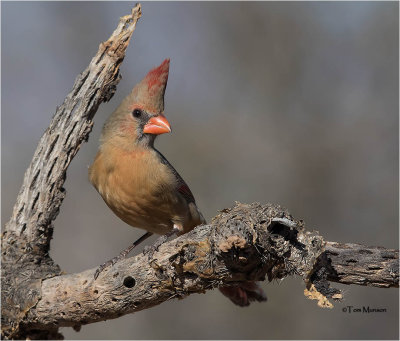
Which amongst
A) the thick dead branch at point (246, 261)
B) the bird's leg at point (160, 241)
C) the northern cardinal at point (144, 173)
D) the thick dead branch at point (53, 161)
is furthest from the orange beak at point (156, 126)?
the thick dead branch at point (246, 261)

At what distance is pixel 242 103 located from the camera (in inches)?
304

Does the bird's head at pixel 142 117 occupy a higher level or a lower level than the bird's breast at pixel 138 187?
higher

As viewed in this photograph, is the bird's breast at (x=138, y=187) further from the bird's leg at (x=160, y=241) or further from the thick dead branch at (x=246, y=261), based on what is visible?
the thick dead branch at (x=246, y=261)

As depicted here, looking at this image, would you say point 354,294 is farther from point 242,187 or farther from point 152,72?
point 152,72

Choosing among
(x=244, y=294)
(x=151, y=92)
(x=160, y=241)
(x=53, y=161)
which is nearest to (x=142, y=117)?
(x=151, y=92)

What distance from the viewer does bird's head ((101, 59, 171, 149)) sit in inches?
162

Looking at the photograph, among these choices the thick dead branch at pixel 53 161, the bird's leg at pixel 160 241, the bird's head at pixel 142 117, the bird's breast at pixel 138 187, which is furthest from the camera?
the bird's head at pixel 142 117

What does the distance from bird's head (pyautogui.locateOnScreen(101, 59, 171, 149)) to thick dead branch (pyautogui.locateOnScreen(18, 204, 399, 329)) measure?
1.17 meters

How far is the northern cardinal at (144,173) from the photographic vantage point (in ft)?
13.2

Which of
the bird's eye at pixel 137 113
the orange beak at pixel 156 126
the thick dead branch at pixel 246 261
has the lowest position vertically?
the thick dead branch at pixel 246 261

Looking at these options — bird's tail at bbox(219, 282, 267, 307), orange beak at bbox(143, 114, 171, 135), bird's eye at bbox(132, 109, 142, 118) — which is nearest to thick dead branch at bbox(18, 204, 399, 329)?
bird's tail at bbox(219, 282, 267, 307)

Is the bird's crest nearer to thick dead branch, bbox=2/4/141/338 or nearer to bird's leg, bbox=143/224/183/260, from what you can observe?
thick dead branch, bbox=2/4/141/338

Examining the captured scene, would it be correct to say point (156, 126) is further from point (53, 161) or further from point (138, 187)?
point (53, 161)

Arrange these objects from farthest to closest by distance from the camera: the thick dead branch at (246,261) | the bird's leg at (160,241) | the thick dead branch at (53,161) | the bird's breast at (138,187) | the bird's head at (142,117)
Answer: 1. the bird's head at (142,117)
2. the bird's breast at (138,187)
3. the thick dead branch at (53,161)
4. the bird's leg at (160,241)
5. the thick dead branch at (246,261)
